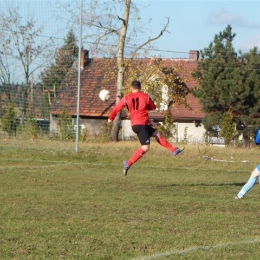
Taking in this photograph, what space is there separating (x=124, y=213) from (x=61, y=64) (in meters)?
16.6

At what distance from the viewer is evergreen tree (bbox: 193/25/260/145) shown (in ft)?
142

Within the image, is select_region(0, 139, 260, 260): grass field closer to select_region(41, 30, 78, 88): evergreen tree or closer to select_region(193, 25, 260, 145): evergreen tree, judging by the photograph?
select_region(41, 30, 78, 88): evergreen tree

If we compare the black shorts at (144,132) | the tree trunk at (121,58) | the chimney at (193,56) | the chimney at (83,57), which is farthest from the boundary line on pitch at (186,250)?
the chimney at (193,56)

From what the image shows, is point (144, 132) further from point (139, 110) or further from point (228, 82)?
point (228, 82)

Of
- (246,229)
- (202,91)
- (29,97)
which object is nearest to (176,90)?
(202,91)

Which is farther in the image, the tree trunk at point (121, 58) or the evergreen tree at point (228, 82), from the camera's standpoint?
the evergreen tree at point (228, 82)

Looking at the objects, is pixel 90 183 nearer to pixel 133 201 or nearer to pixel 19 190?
pixel 19 190

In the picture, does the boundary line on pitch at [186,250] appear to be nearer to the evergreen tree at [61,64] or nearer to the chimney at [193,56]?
the evergreen tree at [61,64]

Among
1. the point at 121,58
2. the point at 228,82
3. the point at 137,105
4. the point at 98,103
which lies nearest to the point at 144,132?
the point at 137,105

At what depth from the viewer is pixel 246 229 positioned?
9.14 meters

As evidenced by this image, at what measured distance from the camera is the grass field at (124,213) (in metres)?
7.65

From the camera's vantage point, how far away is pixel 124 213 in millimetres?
10305

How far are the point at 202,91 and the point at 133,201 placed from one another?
3344cm

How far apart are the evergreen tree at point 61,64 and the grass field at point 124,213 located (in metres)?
6.92
